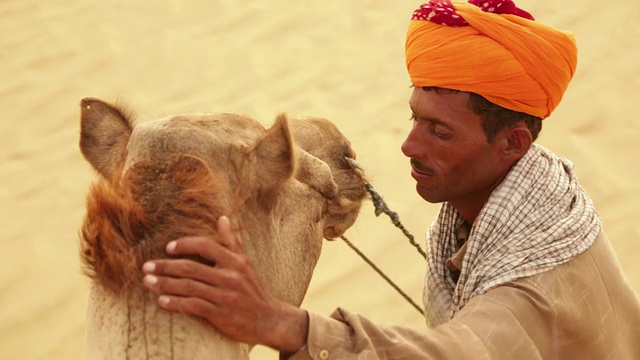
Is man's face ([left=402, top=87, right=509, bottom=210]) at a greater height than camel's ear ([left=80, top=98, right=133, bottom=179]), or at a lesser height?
lesser

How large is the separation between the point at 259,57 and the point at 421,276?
306 cm

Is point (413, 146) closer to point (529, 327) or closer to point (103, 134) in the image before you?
point (529, 327)

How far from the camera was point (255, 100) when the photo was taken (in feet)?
23.3

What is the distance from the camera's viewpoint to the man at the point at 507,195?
2.30 m

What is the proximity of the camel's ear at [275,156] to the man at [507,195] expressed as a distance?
52 centimetres

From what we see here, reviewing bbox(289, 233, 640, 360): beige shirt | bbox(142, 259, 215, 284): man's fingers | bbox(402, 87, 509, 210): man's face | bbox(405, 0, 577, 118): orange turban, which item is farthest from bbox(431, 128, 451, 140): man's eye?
bbox(142, 259, 215, 284): man's fingers

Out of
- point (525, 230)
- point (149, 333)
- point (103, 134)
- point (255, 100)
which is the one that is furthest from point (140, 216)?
point (255, 100)

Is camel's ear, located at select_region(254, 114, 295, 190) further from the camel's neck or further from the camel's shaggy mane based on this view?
the camel's neck

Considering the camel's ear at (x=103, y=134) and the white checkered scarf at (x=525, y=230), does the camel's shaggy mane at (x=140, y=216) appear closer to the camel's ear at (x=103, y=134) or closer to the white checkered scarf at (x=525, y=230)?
the camel's ear at (x=103, y=134)

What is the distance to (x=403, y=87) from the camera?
289 inches

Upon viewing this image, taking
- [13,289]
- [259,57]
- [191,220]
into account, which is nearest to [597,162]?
[259,57]

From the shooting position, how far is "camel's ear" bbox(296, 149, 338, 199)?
7.68 feet

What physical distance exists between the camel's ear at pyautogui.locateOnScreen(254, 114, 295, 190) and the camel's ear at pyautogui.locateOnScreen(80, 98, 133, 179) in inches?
15.6

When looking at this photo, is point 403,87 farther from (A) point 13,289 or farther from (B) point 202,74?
(A) point 13,289
